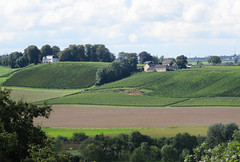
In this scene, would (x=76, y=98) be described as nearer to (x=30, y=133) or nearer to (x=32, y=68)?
(x=32, y=68)

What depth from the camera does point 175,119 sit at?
83.9 meters

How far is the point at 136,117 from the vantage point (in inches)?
3506

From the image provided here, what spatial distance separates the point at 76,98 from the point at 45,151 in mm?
103458

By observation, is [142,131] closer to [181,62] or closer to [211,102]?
[211,102]

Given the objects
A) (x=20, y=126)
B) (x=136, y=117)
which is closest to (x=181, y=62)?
(x=136, y=117)

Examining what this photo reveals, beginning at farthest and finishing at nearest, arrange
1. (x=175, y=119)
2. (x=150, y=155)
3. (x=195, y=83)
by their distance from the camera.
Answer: (x=195, y=83) < (x=175, y=119) < (x=150, y=155)

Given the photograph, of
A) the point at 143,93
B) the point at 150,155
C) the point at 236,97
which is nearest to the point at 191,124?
the point at 150,155

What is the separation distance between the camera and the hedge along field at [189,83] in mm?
119356

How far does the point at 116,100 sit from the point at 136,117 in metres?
27.6

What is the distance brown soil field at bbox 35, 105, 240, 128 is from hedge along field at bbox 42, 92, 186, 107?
24.3 feet

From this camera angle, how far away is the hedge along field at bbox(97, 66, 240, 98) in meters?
119

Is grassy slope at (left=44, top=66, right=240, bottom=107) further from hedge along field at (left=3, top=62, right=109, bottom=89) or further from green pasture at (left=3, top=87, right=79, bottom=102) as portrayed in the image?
hedge along field at (left=3, top=62, right=109, bottom=89)

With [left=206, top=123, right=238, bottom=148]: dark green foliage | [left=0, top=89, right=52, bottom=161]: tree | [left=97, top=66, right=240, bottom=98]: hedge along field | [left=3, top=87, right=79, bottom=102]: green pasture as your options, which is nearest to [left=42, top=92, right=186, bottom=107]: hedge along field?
[left=97, top=66, right=240, bottom=98]: hedge along field

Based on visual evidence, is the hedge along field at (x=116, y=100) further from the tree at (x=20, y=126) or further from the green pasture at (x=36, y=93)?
the tree at (x=20, y=126)
